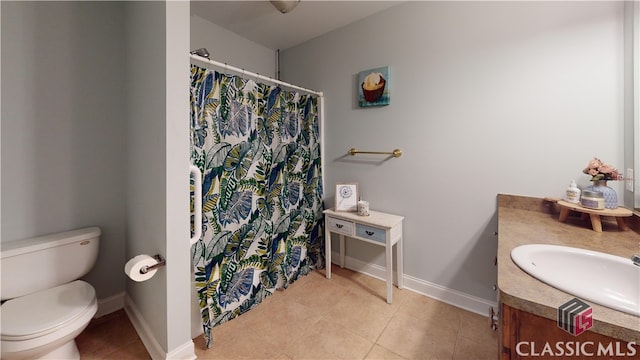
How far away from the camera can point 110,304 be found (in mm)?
1805

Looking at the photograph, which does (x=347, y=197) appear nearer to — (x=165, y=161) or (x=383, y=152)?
(x=383, y=152)

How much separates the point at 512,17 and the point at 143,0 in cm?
235

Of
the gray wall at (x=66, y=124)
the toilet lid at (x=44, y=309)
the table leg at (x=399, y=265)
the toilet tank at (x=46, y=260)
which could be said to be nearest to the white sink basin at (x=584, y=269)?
the table leg at (x=399, y=265)

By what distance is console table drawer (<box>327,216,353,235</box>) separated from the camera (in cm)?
211

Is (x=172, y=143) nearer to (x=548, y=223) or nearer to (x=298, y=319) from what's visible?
(x=298, y=319)

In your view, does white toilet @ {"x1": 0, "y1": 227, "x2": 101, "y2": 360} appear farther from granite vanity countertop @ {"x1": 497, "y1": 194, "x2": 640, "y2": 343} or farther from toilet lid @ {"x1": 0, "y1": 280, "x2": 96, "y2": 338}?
granite vanity countertop @ {"x1": 497, "y1": 194, "x2": 640, "y2": 343}

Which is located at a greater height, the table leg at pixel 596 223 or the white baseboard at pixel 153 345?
the table leg at pixel 596 223

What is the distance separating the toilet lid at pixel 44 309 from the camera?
1.13 m

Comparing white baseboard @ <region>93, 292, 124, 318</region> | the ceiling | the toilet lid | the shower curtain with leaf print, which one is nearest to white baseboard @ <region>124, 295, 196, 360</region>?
the shower curtain with leaf print

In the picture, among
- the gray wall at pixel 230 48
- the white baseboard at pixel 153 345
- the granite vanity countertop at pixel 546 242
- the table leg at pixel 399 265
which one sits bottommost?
the white baseboard at pixel 153 345

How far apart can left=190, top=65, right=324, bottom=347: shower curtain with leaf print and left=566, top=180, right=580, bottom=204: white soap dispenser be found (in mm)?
1838

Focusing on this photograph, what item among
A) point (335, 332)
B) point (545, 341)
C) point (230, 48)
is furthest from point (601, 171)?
point (230, 48)

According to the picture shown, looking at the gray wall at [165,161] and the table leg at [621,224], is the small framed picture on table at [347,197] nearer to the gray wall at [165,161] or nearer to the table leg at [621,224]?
the gray wall at [165,161]

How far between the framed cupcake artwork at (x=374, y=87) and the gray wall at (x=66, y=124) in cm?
192
